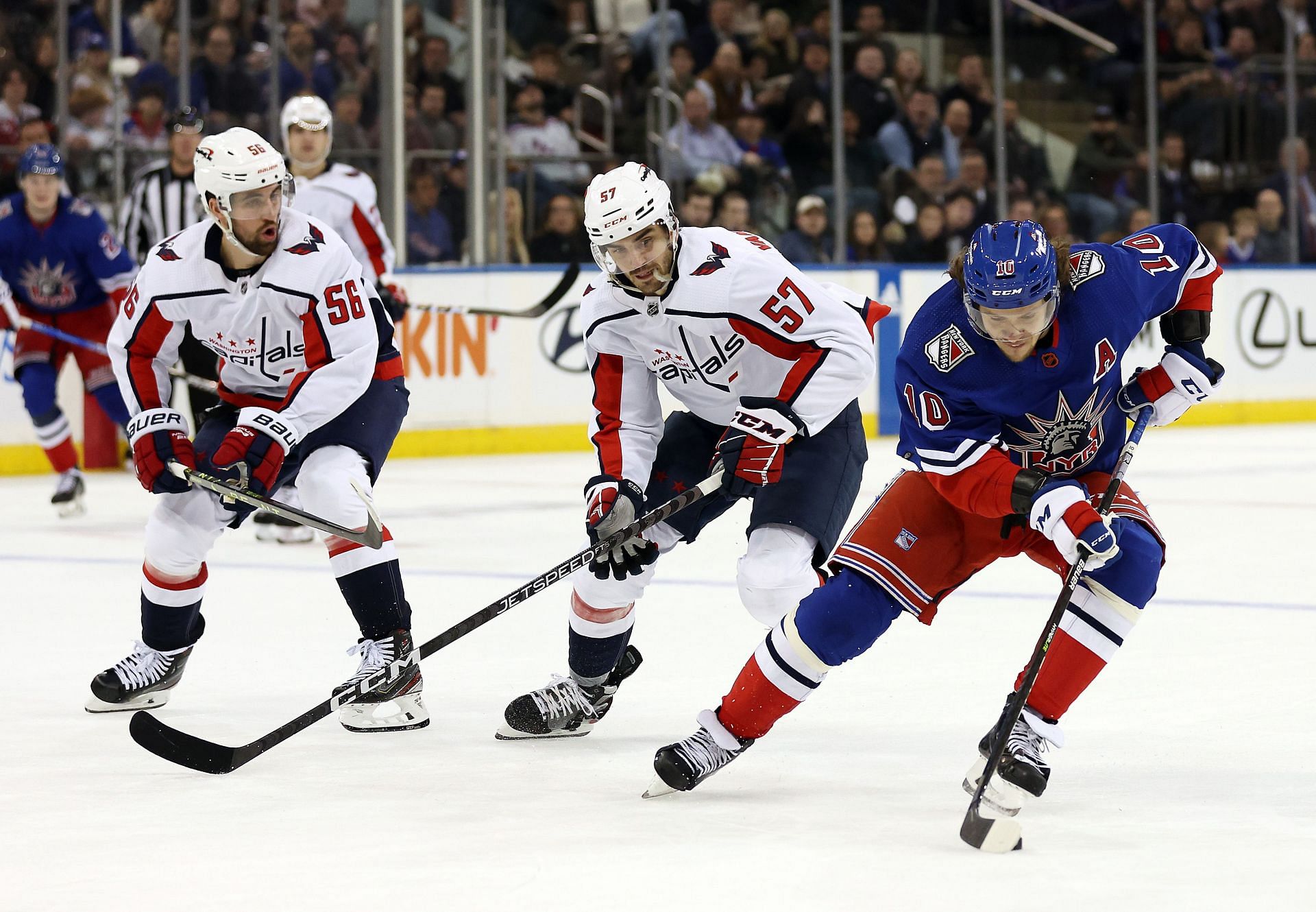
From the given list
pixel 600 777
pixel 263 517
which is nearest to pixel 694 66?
pixel 263 517

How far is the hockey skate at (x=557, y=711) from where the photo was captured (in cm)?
351

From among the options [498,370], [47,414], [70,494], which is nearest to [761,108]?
[498,370]

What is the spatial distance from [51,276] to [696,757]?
5.29 meters

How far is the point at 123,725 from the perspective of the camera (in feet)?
12.0

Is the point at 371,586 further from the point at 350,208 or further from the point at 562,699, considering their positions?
the point at 350,208

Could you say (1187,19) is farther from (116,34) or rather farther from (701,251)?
(701,251)

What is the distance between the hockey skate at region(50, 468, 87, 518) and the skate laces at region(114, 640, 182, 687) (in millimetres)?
3422

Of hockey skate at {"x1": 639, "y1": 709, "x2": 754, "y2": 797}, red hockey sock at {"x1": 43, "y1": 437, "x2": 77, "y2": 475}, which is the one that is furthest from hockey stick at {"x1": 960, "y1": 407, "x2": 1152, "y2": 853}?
red hockey sock at {"x1": 43, "y1": 437, "x2": 77, "y2": 475}

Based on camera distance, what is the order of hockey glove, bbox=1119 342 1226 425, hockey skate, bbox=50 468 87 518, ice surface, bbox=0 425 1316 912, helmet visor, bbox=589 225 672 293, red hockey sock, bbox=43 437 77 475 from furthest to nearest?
red hockey sock, bbox=43 437 77 475 < hockey skate, bbox=50 468 87 518 < helmet visor, bbox=589 225 672 293 < hockey glove, bbox=1119 342 1226 425 < ice surface, bbox=0 425 1316 912

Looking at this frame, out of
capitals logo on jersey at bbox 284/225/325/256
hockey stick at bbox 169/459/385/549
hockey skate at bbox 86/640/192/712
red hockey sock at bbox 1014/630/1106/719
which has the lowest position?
hockey skate at bbox 86/640/192/712

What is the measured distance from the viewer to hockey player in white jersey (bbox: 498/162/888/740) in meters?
3.39

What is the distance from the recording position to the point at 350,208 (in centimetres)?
645

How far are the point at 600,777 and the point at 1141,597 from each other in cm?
90

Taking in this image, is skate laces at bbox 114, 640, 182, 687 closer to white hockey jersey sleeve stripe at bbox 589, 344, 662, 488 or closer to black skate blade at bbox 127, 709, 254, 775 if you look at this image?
black skate blade at bbox 127, 709, 254, 775
